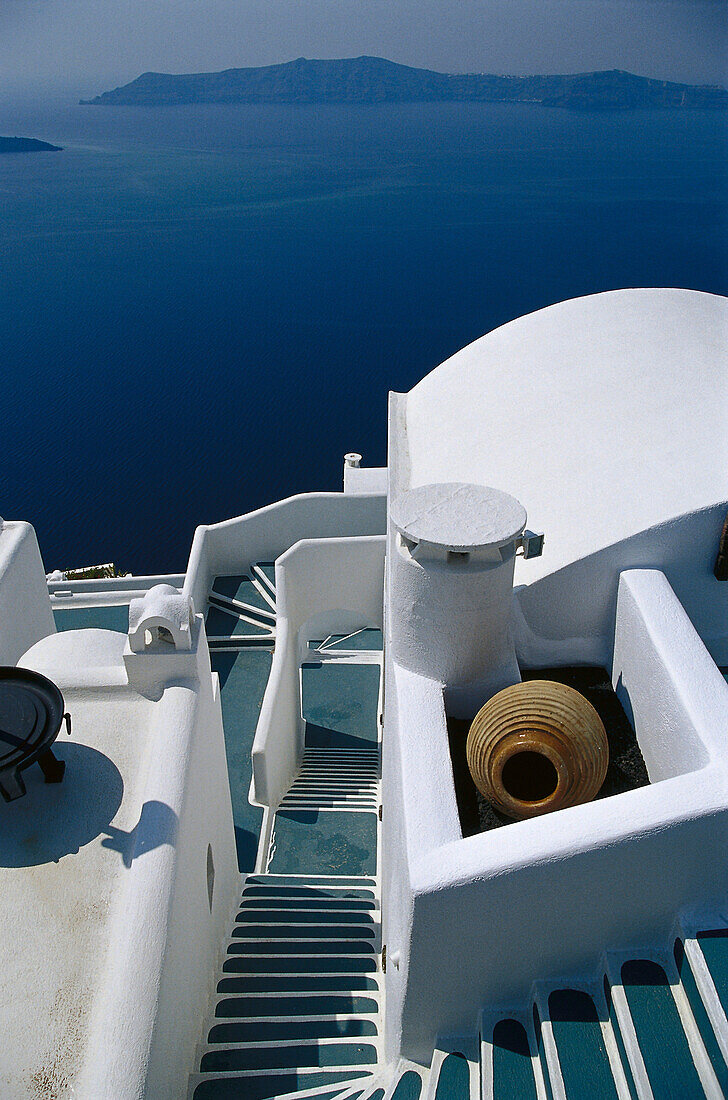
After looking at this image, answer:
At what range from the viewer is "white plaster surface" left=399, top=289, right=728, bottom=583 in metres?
10.4

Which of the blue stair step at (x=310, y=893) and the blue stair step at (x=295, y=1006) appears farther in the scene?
the blue stair step at (x=310, y=893)

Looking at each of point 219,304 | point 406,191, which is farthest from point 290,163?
point 219,304

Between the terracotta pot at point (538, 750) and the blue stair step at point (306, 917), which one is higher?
the terracotta pot at point (538, 750)

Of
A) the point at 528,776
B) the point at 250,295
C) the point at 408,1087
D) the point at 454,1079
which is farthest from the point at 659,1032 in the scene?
the point at 250,295

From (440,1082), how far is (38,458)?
184ft

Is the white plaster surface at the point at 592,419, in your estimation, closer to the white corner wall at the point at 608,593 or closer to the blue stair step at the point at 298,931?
the white corner wall at the point at 608,593

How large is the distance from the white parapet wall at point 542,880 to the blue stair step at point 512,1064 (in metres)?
0.25

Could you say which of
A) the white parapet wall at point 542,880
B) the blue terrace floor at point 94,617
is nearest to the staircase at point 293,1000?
the white parapet wall at point 542,880

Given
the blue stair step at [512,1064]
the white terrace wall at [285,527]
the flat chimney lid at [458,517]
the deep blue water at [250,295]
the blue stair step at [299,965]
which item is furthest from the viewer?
the deep blue water at [250,295]

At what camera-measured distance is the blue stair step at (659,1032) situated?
611 centimetres

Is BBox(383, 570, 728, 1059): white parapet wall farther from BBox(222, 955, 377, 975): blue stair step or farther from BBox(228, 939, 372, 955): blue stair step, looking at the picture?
BBox(228, 939, 372, 955): blue stair step

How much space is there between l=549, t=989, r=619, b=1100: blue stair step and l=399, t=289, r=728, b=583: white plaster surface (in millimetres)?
5163

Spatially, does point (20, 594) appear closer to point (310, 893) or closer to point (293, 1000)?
point (310, 893)

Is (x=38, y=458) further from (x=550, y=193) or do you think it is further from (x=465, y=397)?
(x=550, y=193)
